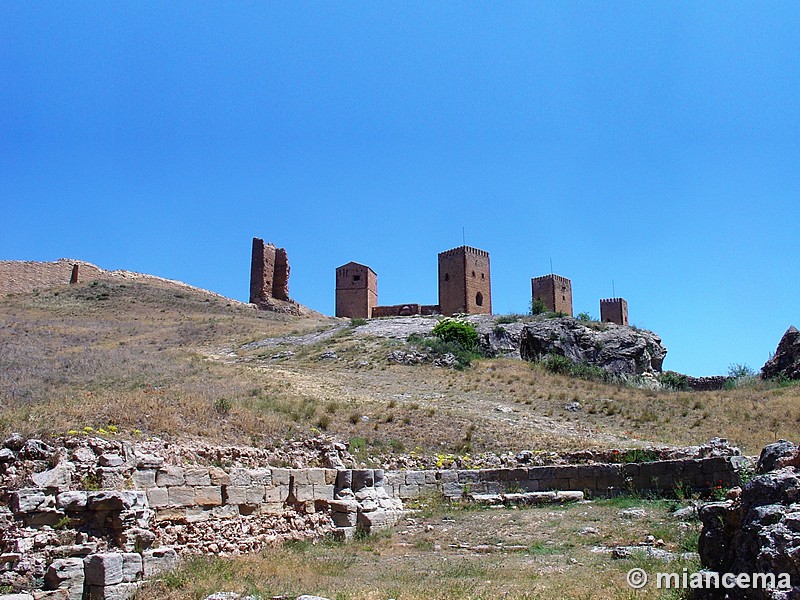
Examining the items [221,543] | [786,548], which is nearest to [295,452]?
[221,543]

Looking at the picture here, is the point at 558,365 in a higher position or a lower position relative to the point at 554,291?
lower

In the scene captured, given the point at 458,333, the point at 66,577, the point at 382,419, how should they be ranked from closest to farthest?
the point at 66,577
the point at 382,419
the point at 458,333

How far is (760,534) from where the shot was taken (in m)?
4.38

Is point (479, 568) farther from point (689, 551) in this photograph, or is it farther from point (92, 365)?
point (92, 365)

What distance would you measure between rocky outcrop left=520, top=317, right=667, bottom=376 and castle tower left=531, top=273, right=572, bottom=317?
12.8m

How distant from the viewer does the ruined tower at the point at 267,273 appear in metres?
49.6

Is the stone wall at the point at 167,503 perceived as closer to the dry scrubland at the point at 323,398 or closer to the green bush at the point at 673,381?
the dry scrubland at the point at 323,398

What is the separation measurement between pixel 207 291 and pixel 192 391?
46808 mm

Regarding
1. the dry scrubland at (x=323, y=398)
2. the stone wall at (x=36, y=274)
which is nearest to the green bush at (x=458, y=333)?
the dry scrubland at (x=323, y=398)

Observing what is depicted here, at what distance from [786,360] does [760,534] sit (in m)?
31.8

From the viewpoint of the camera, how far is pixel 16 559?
663cm

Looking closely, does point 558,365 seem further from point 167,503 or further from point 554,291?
point 167,503

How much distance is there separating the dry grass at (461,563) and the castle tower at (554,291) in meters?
39.3
